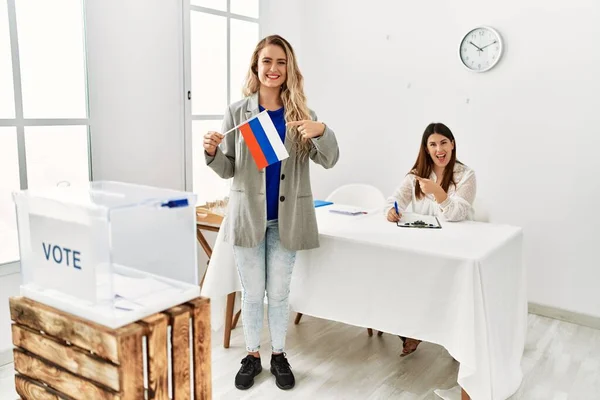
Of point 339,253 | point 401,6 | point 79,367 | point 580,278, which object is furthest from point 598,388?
point 401,6

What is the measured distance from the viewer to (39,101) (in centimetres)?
283

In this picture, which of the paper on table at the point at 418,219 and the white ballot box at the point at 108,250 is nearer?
the white ballot box at the point at 108,250

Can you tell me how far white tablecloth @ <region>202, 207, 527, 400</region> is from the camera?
2.13 metres

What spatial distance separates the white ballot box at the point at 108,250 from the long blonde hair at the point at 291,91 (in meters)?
1.06

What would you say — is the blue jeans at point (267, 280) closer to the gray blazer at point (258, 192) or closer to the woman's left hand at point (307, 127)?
the gray blazer at point (258, 192)

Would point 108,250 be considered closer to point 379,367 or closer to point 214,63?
point 379,367

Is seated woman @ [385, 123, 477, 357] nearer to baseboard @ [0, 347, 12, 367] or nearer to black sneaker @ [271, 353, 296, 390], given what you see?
black sneaker @ [271, 353, 296, 390]

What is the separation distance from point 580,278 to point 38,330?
315cm

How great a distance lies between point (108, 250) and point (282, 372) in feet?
5.16

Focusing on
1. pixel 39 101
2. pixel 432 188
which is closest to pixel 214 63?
pixel 39 101

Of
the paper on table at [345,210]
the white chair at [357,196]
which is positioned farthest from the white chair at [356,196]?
the paper on table at [345,210]

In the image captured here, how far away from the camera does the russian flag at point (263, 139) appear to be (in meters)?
2.23

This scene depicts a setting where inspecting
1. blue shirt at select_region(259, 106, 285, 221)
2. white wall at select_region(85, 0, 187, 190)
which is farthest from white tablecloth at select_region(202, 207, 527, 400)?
white wall at select_region(85, 0, 187, 190)

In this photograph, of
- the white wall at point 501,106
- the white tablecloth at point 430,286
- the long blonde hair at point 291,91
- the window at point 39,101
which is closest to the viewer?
the white tablecloth at point 430,286
